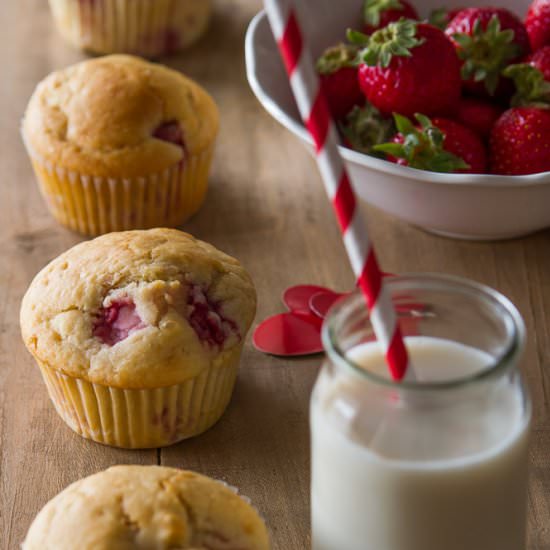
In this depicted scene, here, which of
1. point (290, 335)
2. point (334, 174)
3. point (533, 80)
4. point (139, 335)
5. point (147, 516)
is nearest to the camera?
point (334, 174)

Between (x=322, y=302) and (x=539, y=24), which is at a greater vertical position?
(x=539, y=24)

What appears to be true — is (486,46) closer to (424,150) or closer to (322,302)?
(424,150)

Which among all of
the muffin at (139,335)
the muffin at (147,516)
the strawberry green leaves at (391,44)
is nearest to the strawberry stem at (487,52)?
the strawberry green leaves at (391,44)

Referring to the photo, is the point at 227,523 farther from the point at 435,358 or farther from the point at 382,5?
the point at 382,5

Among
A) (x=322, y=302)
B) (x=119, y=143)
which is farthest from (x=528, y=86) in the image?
(x=119, y=143)

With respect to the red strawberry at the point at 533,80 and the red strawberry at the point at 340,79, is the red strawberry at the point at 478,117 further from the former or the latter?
the red strawberry at the point at 340,79

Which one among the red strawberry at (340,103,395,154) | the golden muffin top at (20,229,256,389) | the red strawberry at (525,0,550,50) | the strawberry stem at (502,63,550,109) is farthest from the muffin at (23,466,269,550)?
the red strawberry at (525,0,550,50)

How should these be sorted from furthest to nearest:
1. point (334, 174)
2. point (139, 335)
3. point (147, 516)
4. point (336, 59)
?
1. point (336, 59)
2. point (139, 335)
3. point (147, 516)
4. point (334, 174)

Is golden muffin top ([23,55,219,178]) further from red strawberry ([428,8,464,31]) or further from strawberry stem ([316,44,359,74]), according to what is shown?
red strawberry ([428,8,464,31])
